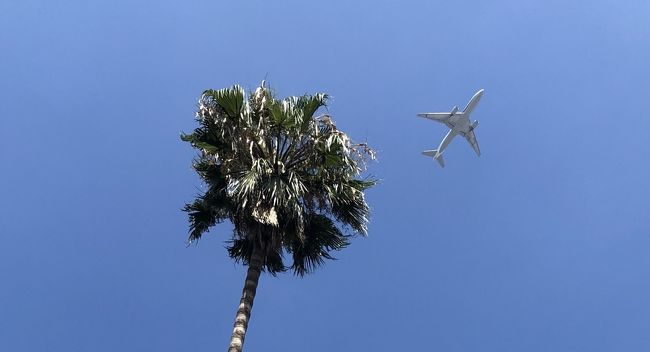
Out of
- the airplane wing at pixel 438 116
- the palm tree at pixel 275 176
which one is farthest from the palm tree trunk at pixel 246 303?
the airplane wing at pixel 438 116

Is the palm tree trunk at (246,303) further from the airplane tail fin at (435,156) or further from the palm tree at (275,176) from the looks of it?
the airplane tail fin at (435,156)

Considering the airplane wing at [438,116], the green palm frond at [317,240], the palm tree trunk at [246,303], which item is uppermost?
the airplane wing at [438,116]

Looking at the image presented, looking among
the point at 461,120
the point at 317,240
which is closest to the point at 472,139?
the point at 461,120

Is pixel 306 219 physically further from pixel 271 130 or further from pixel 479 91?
pixel 479 91

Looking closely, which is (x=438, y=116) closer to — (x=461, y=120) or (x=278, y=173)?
(x=461, y=120)

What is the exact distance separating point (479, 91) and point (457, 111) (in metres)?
3.85

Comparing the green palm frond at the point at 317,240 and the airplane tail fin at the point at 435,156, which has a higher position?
the airplane tail fin at the point at 435,156

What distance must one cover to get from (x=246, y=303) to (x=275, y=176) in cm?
267

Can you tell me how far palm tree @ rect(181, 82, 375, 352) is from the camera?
11.5 metres

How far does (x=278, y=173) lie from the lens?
38.7ft

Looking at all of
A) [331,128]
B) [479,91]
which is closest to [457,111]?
[479,91]

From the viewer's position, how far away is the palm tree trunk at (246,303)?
9898 millimetres

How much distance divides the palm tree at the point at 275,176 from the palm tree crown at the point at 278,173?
0.02 meters

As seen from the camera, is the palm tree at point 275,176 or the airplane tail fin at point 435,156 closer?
the palm tree at point 275,176
